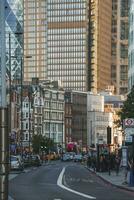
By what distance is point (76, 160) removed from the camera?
454 ft

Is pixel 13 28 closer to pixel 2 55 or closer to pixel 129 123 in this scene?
pixel 129 123

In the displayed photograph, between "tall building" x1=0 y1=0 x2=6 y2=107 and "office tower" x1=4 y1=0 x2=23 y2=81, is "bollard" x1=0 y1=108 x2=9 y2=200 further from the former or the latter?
"office tower" x1=4 y1=0 x2=23 y2=81

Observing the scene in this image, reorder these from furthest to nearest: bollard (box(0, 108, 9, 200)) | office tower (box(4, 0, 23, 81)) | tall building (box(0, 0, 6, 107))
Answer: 1. office tower (box(4, 0, 23, 81))
2. tall building (box(0, 0, 6, 107))
3. bollard (box(0, 108, 9, 200))

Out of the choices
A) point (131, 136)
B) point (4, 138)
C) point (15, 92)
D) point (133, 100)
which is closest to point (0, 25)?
point (4, 138)

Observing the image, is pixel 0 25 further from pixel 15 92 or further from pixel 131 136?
pixel 15 92

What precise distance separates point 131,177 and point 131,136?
248cm

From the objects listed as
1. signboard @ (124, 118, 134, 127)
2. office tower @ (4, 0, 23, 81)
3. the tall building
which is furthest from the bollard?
signboard @ (124, 118, 134, 127)

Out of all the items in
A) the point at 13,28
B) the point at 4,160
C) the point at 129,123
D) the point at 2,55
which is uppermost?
the point at 13,28

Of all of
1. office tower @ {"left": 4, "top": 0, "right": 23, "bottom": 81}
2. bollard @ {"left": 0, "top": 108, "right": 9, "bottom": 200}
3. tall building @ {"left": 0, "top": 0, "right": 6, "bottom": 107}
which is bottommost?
bollard @ {"left": 0, "top": 108, "right": 9, "bottom": 200}

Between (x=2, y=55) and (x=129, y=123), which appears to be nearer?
(x=2, y=55)

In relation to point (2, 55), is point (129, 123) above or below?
Result: below

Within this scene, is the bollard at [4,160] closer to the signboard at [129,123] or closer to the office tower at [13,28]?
the office tower at [13,28]

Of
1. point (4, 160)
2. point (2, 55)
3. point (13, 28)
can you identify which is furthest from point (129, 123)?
point (4, 160)

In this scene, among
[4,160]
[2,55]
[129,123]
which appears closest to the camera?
[4,160]
